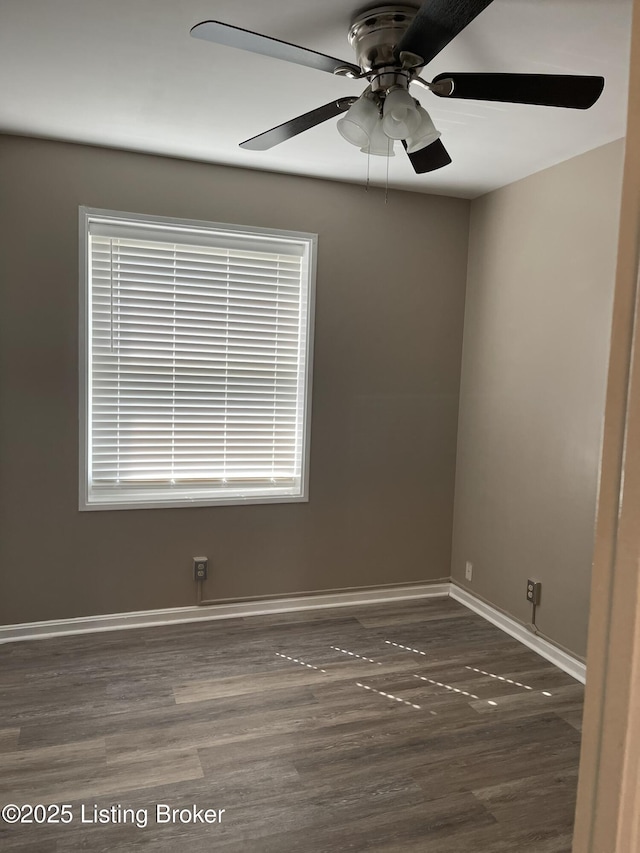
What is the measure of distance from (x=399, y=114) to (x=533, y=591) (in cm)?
257

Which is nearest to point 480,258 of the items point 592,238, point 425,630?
point 592,238

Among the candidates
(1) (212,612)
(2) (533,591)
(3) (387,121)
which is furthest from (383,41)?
(1) (212,612)

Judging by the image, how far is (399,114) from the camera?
1.82m

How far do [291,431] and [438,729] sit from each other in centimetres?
186

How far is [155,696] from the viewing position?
9.13 ft

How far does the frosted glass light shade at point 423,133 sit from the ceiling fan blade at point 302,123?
214 mm

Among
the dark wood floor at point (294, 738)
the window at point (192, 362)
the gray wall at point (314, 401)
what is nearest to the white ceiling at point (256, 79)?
the gray wall at point (314, 401)

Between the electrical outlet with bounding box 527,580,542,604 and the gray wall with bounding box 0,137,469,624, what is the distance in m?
0.82

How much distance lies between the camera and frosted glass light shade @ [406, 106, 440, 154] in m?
1.87

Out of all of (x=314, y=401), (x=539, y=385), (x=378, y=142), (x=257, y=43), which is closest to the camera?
(x=257, y=43)

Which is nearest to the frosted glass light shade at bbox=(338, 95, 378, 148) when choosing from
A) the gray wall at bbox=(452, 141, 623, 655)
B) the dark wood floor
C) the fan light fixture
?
the fan light fixture

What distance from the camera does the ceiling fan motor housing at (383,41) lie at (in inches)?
72.0

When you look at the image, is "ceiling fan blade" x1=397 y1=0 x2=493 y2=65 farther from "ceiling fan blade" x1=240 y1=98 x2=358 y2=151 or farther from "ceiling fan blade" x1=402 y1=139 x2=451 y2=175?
"ceiling fan blade" x1=402 y1=139 x2=451 y2=175

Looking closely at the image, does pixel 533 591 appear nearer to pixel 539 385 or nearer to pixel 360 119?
pixel 539 385
